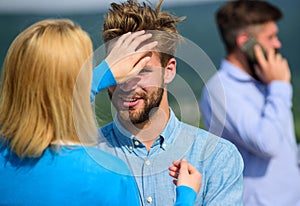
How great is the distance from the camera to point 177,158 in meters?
1.94

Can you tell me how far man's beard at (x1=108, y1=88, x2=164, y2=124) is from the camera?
A: 202cm

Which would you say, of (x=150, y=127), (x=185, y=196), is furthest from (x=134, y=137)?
(x=185, y=196)

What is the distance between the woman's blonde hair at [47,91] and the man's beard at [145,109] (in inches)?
18.5

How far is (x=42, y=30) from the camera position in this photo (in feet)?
5.07

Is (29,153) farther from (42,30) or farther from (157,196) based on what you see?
(157,196)

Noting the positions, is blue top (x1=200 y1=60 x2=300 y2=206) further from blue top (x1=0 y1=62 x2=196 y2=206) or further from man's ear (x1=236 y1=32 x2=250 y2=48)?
blue top (x1=0 y1=62 x2=196 y2=206)

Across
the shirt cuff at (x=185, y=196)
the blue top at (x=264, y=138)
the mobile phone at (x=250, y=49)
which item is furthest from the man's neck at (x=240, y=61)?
the shirt cuff at (x=185, y=196)

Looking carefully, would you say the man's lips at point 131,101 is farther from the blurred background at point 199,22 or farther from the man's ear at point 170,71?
the blurred background at point 199,22

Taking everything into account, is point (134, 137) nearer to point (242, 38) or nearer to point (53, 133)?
point (53, 133)

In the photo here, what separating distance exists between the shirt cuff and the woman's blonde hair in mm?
239

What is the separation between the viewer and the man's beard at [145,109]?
202 cm

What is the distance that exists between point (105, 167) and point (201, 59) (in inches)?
20.7

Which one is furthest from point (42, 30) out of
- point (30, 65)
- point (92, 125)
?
point (92, 125)

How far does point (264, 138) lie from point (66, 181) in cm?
148
